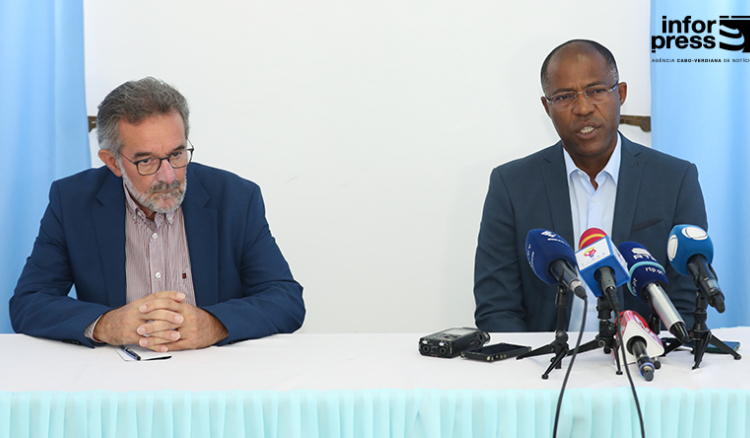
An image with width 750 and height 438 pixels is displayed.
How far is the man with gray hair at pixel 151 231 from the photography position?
1918 millimetres

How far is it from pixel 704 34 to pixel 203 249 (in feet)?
7.64

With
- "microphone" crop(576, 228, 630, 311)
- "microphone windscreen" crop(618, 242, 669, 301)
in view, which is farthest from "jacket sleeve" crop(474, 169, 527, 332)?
"microphone" crop(576, 228, 630, 311)

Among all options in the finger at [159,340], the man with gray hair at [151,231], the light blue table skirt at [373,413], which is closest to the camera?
the light blue table skirt at [373,413]

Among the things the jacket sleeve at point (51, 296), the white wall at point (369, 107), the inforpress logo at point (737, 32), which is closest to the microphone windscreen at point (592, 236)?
the jacket sleeve at point (51, 296)

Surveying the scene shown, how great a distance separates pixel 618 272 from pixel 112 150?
153cm

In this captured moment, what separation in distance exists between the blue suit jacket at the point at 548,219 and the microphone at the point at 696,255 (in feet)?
2.38

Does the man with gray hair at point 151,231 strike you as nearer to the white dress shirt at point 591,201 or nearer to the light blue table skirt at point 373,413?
the light blue table skirt at point 373,413

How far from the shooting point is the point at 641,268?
134cm

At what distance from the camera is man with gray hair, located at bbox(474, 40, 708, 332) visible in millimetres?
2117

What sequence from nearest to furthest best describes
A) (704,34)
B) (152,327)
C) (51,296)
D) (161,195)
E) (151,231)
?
(152,327) < (51,296) < (161,195) < (151,231) < (704,34)

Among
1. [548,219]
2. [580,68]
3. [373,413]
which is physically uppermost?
[580,68]

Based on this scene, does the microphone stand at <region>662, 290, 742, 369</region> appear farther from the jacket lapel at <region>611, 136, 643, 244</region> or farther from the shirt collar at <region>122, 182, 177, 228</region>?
the shirt collar at <region>122, 182, 177, 228</region>

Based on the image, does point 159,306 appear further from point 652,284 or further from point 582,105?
point 582,105

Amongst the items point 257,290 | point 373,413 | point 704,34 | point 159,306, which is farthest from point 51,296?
point 704,34
